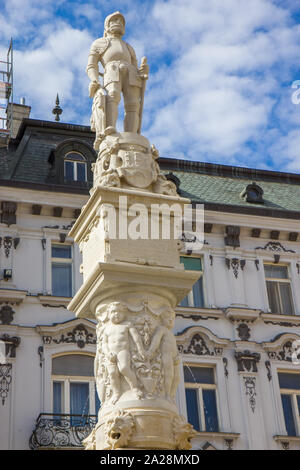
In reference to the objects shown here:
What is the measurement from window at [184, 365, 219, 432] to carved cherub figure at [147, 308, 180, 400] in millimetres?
11951

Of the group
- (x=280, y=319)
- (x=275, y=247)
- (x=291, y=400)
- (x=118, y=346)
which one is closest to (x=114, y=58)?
(x=118, y=346)

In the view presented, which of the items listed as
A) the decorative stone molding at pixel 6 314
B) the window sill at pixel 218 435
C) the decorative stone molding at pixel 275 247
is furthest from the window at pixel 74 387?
the decorative stone molding at pixel 275 247

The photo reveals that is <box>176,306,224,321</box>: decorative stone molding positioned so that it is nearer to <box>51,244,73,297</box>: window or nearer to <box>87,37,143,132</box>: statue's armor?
<box>51,244,73,297</box>: window

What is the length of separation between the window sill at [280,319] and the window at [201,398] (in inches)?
81.7

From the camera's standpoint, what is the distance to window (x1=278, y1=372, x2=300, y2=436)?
20719 millimetres

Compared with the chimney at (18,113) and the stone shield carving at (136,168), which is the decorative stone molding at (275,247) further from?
the stone shield carving at (136,168)

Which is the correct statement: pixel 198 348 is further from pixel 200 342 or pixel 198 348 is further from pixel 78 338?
pixel 78 338

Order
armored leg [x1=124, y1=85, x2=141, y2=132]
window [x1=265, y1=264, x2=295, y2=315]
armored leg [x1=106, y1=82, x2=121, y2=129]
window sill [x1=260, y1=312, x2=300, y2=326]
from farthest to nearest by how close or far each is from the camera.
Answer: window [x1=265, y1=264, x2=295, y2=315] < window sill [x1=260, y1=312, x2=300, y2=326] < armored leg [x1=124, y1=85, x2=141, y2=132] < armored leg [x1=106, y1=82, x2=121, y2=129]

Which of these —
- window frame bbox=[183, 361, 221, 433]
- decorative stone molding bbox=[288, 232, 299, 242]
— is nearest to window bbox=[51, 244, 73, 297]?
window frame bbox=[183, 361, 221, 433]

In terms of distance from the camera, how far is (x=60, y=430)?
18484 millimetres

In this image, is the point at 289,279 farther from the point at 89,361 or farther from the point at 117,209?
the point at 117,209

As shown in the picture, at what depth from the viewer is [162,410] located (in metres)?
7.80
